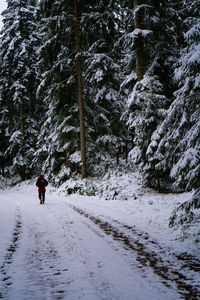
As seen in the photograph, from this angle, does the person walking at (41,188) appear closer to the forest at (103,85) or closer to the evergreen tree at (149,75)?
the forest at (103,85)

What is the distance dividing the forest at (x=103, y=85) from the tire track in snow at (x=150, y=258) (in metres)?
1.39

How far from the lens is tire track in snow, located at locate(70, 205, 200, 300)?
3.35m

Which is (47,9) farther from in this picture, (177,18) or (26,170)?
(26,170)

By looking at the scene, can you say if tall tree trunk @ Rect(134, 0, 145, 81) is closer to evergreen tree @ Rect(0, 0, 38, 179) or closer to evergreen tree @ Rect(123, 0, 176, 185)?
evergreen tree @ Rect(123, 0, 176, 185)

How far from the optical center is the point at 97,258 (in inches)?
179

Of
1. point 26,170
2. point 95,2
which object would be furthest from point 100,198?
point 26,170

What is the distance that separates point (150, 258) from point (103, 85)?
17.6 m

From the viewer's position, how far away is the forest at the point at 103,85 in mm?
5789

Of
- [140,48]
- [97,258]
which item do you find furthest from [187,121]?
[140,48]

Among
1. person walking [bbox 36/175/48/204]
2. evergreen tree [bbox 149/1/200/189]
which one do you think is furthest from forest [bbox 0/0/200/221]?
person walking [bbox 36/175/48/204]

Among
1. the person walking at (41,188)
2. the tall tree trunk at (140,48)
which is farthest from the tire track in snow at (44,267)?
the tall tree trunk at (140,48)

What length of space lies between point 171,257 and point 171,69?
10356 mm

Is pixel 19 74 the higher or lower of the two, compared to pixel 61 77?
higher

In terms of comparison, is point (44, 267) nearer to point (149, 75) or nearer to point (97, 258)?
point (97, 258)
